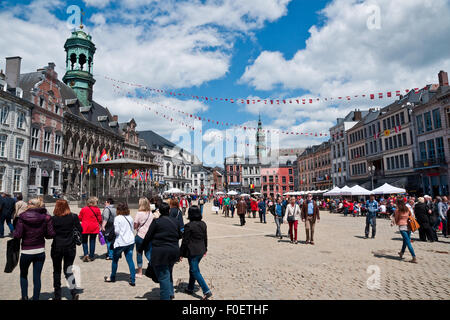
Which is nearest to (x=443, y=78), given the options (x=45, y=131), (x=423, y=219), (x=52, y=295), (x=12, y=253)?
(x=423, y=219)

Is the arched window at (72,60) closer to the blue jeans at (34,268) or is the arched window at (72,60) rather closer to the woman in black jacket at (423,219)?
the blue jeans at (34,268)

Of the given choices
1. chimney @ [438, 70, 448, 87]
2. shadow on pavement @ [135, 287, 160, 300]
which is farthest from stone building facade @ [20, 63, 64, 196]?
chimney @ [438, 70, 448, 87]

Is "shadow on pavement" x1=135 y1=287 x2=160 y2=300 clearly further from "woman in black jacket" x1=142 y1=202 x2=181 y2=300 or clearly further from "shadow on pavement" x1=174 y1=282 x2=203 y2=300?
"woman in black jacket" x1=142 y1=202 x2=181 y2=300

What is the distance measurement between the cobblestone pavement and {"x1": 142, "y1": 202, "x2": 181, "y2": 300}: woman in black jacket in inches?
35.0

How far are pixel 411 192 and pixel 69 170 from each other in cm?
4565

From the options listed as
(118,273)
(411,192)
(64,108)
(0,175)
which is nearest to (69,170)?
(64,108)

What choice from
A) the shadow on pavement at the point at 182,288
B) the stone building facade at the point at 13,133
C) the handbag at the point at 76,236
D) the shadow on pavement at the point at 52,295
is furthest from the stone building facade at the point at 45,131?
the shadow on pavement at the point at 182,288

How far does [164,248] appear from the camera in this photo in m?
4.91

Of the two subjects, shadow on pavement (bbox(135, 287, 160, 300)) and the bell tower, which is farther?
the bell tower

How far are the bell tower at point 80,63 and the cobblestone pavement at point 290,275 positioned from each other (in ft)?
146

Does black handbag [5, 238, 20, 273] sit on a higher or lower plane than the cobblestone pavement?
higher

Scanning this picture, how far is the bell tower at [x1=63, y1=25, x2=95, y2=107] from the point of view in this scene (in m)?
47.8

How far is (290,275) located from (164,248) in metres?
3.58

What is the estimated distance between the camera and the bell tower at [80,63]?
47.8 m
